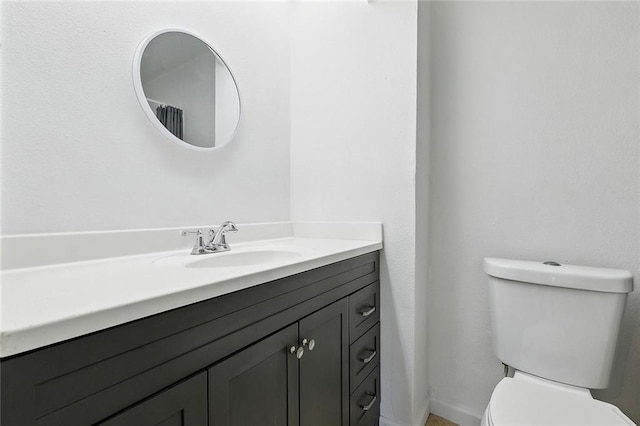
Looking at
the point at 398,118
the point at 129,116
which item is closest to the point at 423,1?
the point at 398,118

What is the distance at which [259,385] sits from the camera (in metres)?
0.72

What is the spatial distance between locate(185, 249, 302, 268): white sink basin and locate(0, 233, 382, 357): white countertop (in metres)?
0.07

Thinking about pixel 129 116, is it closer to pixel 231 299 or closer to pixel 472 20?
pixel 231 299

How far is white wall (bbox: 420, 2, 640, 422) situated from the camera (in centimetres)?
117

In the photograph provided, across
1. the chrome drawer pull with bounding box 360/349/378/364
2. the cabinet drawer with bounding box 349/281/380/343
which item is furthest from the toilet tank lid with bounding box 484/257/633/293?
the chrome drawer pull with bounding box 360/349/378/364

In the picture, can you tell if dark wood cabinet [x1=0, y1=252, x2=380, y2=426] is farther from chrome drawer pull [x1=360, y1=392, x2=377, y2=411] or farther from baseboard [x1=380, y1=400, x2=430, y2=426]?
baseboard [x1=380, y1=400, x2=430, y2=426]

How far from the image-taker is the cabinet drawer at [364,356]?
1117mm

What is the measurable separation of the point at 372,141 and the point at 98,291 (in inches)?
45.9

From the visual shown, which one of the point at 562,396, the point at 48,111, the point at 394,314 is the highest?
the point at 48,111

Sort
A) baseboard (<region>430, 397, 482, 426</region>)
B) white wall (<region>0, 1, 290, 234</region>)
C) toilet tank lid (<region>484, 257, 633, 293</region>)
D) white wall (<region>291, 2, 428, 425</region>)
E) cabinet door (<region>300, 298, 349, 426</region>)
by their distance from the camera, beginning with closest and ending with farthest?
white wall (<region>0, 1, 290, 234</region>)
cabinet door (<region>300, 298, 349, 426</region>)
toilet tank lid (<region>484, 257, 633, 293</region>)
white wall (<region>291, 2, 428, 425</region>)
baseboard (<region>430, 397, 482, 426</region>)

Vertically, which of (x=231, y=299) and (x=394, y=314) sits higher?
(x=231, y=299)

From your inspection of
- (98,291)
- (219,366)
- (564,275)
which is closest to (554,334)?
(564,275)

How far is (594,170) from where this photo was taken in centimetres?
120

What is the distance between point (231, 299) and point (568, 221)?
1343 millimetres
